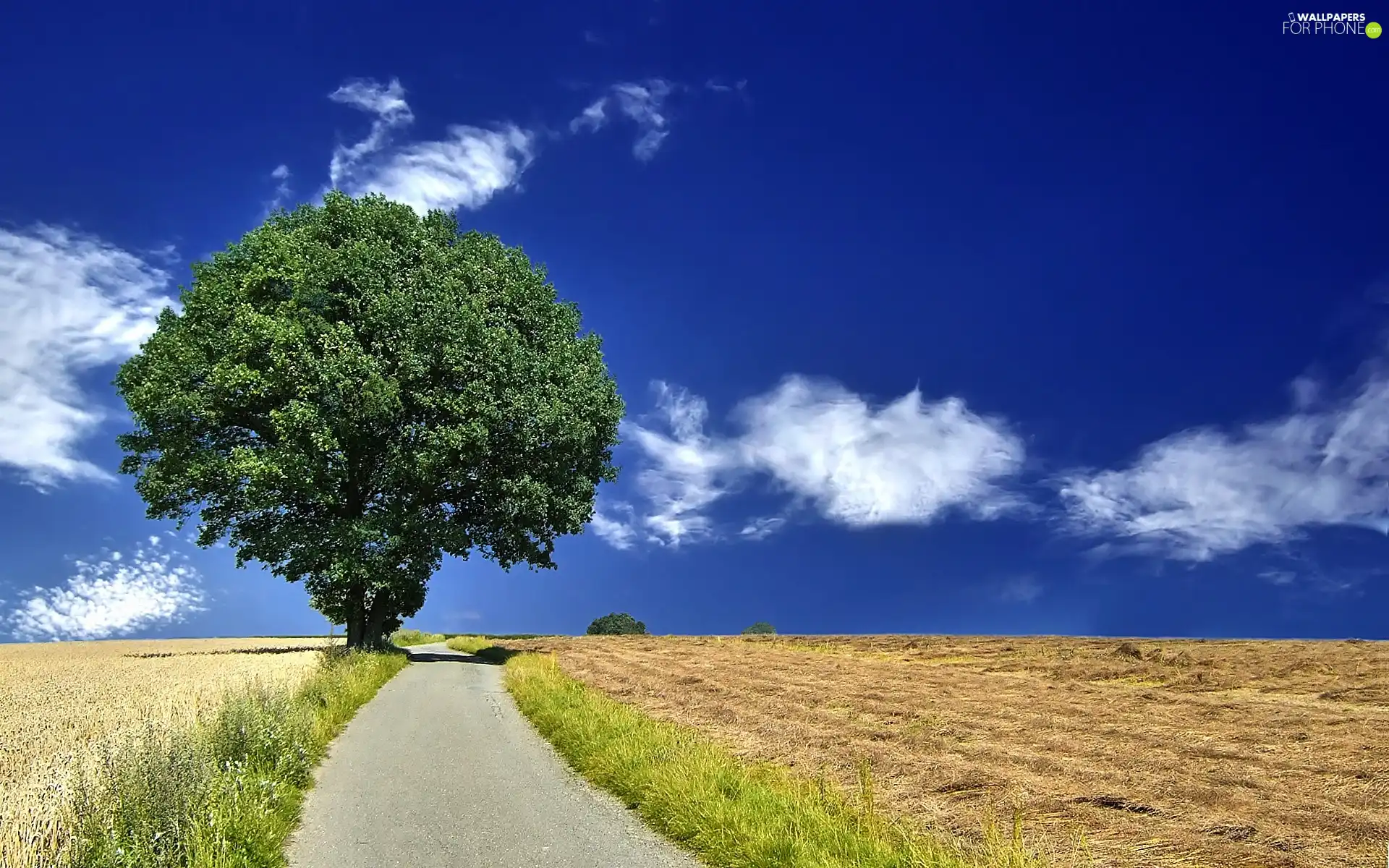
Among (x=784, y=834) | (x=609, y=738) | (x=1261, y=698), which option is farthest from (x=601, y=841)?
(x=1261, y=698)

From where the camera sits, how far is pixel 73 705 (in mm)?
15320

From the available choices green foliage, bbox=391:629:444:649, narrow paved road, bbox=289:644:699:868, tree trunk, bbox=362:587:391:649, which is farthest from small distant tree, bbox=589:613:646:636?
narrow paved road, bbox=289:644:699:868

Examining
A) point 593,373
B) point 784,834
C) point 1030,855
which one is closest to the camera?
point 1030,855

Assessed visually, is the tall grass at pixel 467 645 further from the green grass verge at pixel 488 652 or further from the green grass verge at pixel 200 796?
the green grass verge at pixel 200 796

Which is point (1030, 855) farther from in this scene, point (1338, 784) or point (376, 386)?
point (376, 386)

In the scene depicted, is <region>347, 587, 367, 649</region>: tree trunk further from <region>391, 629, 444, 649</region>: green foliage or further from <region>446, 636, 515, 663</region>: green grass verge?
<region>391, 629, 444, 649</region>: green foliage

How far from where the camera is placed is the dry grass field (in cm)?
838

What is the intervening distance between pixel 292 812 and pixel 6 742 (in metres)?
5.12

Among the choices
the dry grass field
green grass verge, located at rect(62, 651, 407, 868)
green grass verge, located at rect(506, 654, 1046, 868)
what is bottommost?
the dry grass field

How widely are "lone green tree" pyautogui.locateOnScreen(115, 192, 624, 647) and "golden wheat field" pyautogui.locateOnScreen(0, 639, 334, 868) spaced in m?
5.63

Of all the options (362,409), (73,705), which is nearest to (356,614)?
(362,409)

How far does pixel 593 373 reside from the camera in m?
34.8

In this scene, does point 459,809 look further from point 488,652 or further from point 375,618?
point 488,652

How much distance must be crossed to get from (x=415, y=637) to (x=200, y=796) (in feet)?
231
